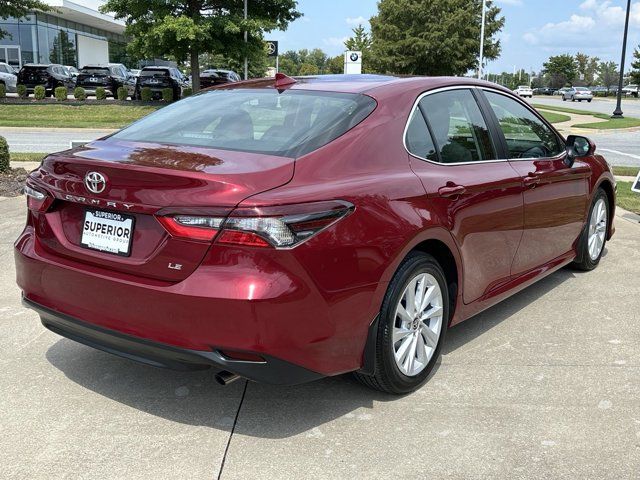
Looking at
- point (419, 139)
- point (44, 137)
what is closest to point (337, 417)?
point (419, 139)

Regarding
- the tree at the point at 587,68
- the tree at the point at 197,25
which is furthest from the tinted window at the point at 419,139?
the tree at the point at 587,68

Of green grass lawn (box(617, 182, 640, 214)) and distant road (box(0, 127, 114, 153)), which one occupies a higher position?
distant road (box(0, 127, 114, 153))

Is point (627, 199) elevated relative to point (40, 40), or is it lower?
lower

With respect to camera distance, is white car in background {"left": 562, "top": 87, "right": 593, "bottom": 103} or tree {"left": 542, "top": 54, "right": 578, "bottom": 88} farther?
tree {"left": 542, "top": 54, "right": 578, "bottom": 88}

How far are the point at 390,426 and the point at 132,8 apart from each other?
26324mm

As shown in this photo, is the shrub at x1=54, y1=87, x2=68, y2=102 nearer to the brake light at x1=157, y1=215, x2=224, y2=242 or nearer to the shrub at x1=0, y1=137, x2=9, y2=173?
the shrub at x1=0, y1=137, x2=9, y2=173

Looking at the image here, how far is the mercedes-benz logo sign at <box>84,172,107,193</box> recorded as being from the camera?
3049mm

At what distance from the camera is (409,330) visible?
3494 millimetres

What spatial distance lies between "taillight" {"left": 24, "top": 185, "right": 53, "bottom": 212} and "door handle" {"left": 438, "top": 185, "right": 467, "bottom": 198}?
198cm

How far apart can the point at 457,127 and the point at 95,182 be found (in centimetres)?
214

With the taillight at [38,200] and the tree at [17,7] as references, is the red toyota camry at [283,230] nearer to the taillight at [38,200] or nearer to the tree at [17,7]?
the taillight at [38,200]

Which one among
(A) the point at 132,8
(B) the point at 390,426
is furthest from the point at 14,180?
(A) the point at 132,8

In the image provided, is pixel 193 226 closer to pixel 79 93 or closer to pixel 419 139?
pixel 419 139

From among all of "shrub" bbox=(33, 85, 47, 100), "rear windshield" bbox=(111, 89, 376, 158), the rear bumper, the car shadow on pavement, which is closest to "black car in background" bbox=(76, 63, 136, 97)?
"shrub" bbox=(33, 85, 47, 100)
